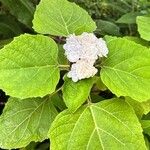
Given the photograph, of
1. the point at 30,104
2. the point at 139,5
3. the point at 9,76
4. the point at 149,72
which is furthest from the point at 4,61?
the point at 139,5

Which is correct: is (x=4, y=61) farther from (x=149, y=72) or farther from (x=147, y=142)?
(x=147, y=142)

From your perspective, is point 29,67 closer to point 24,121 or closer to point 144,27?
point 24,121

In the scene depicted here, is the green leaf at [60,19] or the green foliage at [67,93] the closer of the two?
the green foliage at [67,93]

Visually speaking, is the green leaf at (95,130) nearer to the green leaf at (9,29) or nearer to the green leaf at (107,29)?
the green leaf at (107,29)

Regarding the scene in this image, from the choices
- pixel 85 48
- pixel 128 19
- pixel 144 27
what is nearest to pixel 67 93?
pixel 85 48

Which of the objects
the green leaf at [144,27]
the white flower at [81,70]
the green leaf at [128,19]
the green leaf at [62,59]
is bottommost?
the green leaf at [128,19]

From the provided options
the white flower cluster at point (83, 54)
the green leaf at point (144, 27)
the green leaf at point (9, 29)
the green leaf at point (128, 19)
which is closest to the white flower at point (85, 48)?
the white flower cluster at point (83, 54)

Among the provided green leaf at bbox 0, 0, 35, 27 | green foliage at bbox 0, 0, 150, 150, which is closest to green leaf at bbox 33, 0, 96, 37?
green foliage at bbox 0, 0, 150, 150

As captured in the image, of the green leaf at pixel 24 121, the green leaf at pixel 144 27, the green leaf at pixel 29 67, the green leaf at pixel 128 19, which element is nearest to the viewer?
the green leaf at pixel 29 67
